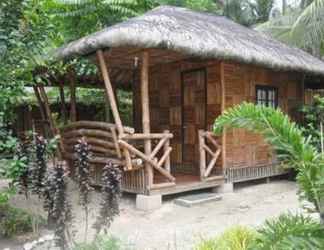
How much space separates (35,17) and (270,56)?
4.75m

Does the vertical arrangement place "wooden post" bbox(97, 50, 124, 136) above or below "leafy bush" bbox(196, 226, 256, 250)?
above

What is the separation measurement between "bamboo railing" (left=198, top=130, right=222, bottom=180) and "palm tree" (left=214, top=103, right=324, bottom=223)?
5.03 m

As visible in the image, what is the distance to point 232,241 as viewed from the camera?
4133mm

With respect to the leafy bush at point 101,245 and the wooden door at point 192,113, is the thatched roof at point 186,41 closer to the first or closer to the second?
the wooden door at point 192,113

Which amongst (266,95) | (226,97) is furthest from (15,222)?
(266,95)

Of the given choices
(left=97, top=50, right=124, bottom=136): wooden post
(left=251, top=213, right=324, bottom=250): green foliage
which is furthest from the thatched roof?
(left=251, top=213, right=324, bottom=250): green foliage

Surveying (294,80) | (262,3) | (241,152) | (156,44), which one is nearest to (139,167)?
(156,44)

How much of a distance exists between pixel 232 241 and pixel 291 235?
1851mm

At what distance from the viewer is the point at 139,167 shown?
685 cm

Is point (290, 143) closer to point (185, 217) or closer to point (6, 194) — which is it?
point (6, 194)

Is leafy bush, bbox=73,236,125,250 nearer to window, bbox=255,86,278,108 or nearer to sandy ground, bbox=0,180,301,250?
sandy ground, bbox=0,180,301,250

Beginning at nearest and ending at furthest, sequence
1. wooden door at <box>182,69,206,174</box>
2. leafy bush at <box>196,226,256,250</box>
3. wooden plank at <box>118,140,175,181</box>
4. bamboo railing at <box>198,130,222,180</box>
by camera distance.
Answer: leafy bush at <box>196,226,256,250</box> < wooden plank at <box>118,140,175,181</box> < bamboo railing at <box>198,130,222,180</box> < wooden door at <box>182,69,206,174</box>

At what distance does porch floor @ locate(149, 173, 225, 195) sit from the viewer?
706 centimetres

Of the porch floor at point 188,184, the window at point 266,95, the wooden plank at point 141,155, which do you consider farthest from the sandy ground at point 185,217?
the window at point 266,95
